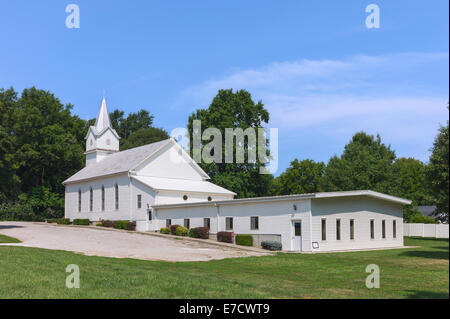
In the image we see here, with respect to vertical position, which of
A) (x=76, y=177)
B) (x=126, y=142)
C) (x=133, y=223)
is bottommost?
(x=133, y=223)

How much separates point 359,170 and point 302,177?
2028 centimetres

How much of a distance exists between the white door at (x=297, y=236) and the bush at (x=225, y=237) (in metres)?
5.23

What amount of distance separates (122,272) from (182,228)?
23451mm

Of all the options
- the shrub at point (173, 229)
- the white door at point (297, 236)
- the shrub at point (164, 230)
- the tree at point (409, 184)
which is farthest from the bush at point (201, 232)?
the tree at point (409, 184)

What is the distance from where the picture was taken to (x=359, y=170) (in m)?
61.7

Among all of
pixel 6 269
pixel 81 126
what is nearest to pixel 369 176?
pixel 81 126

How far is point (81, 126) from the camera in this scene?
3071 inches

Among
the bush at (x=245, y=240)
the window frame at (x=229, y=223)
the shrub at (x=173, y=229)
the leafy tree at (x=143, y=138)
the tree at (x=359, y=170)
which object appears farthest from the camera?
the leafy tree at (x=143, y=138)

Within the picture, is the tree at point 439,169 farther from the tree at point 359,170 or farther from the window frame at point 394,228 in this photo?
the tree at point 359,170

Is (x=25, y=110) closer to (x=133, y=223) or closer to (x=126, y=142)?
(x=126, y=142)

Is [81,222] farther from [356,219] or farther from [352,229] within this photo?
[356,219]

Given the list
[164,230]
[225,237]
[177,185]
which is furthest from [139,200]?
[225,237]

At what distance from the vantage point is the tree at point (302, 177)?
81.2m
